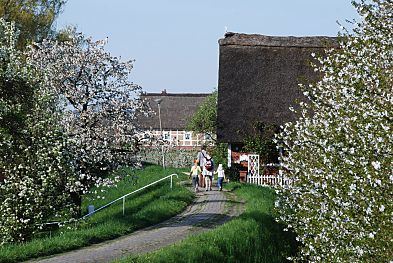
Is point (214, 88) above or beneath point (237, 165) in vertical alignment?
above

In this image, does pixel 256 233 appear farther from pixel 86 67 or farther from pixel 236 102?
pixel 236 102

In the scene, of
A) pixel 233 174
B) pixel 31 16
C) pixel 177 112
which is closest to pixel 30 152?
pixel 233 174

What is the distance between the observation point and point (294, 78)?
1380 inches

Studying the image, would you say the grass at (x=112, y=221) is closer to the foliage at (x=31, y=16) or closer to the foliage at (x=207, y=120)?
the foliage at (x=31, y=16)

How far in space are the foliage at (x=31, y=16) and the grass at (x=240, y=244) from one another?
1960 cm

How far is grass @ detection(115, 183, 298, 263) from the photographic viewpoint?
1240cm

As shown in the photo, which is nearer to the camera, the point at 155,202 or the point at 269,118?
the point at 155,202

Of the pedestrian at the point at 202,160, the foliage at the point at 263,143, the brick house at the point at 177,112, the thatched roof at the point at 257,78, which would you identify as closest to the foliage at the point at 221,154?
the thatched roof at the point at 257,78

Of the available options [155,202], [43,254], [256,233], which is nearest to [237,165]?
[155,202]

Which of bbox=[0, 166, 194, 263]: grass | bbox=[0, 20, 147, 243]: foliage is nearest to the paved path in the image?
bbox=[0, 166, 194, 263]: grass

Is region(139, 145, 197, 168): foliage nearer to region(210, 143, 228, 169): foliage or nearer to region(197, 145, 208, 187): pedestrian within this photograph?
region(210, 143, 228, 169): foliage

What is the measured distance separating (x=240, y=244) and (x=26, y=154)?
561 cm

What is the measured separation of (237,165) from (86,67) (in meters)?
→ 10.2

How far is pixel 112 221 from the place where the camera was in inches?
707
